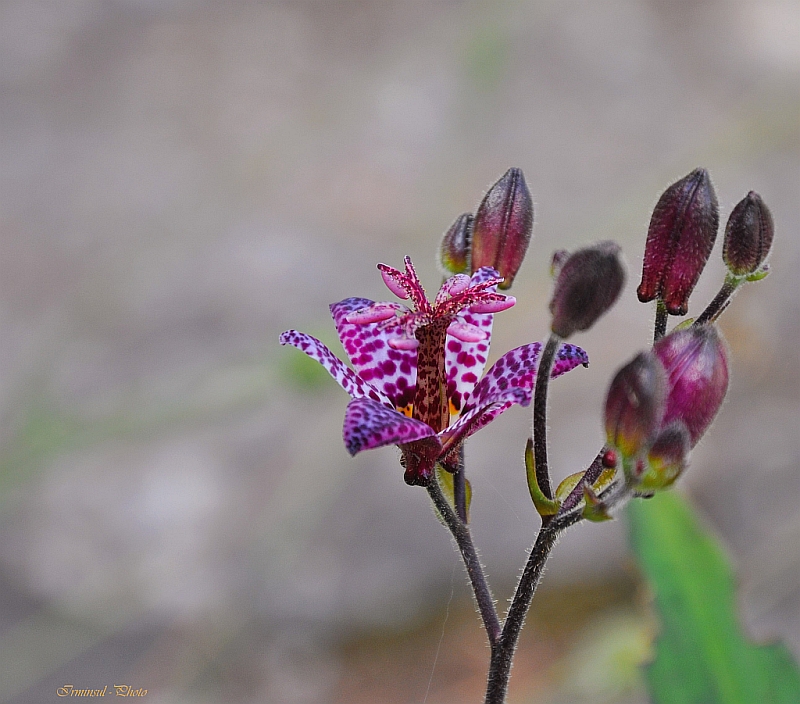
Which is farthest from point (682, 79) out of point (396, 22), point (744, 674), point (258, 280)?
point (744, 674)

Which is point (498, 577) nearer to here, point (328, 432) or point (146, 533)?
point (328, 432)

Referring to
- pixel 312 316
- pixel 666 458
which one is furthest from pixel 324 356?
pixel 312 316

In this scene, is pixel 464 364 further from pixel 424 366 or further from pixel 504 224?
pixel 504 224

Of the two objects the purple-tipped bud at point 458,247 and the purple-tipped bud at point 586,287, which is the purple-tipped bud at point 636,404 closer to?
the purple-tipped bud at point 586,287

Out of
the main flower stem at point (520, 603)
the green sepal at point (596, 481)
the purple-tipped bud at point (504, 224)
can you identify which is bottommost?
the main flower stem at point (520, 603)

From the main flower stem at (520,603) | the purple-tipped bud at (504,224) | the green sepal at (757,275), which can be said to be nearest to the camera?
the main flower stem at (520,603)

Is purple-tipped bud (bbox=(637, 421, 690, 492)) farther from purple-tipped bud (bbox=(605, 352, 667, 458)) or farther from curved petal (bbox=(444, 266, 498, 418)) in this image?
curved petal (bbox=(444, 266, 498, 418))

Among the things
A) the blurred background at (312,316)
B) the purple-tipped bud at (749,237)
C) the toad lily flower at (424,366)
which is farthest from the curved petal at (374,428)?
the blurred background at (312,316)

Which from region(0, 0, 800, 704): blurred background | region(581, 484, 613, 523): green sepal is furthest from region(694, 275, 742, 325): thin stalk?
region(0, 0, 800, 704): blurred background
